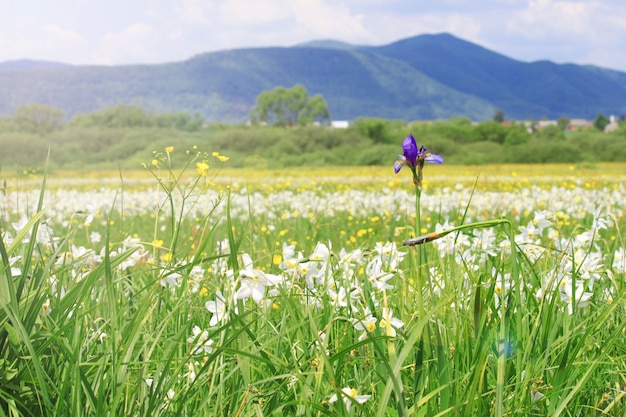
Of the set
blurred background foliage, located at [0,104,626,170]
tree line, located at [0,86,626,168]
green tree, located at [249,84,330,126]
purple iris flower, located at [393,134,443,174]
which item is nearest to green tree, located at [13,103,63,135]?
tree line, located at [0,86,626,168]

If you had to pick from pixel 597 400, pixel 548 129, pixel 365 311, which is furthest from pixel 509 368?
pixel 548 129

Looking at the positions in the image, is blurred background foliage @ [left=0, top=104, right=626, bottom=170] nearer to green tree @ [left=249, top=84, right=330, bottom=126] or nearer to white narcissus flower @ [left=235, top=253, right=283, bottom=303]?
white narcissus flower @ [left=235, top=253, right=283, bottom=303]

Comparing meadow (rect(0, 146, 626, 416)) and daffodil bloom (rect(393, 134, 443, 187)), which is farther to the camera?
daffodil bloom (rect(393, 134, 443, 187))

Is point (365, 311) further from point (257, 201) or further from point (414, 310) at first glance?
point (257, 201)

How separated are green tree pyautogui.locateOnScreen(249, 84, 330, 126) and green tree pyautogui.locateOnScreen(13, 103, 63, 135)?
145 ft

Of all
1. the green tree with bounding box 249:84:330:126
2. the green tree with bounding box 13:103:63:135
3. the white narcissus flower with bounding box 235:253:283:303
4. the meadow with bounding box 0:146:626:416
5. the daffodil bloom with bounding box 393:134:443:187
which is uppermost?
the green tree with bounding box 249:84:330:126

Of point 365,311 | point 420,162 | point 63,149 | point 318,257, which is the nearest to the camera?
point 420,162

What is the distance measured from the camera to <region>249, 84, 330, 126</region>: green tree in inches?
4360

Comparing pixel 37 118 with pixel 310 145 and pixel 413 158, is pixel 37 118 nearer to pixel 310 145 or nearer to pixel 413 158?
pixel 310 145

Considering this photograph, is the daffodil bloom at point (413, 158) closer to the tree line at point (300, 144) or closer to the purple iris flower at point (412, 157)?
the purple iris flower at point (412, 157)

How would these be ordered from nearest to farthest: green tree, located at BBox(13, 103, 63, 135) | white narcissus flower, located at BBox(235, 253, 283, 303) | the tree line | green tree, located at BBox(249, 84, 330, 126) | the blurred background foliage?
white narcissus flower, located at BBox(235, 253, 283, 303) < the blurred background foliage < the tree line < green tree, located at BBox(13, 103, 63, 135) < green tree, located at BBox(249, 84, 330, 126)

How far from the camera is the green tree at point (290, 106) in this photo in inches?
4360

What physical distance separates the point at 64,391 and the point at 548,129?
A: 5229 centimetres

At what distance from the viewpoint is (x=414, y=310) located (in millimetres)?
2455
